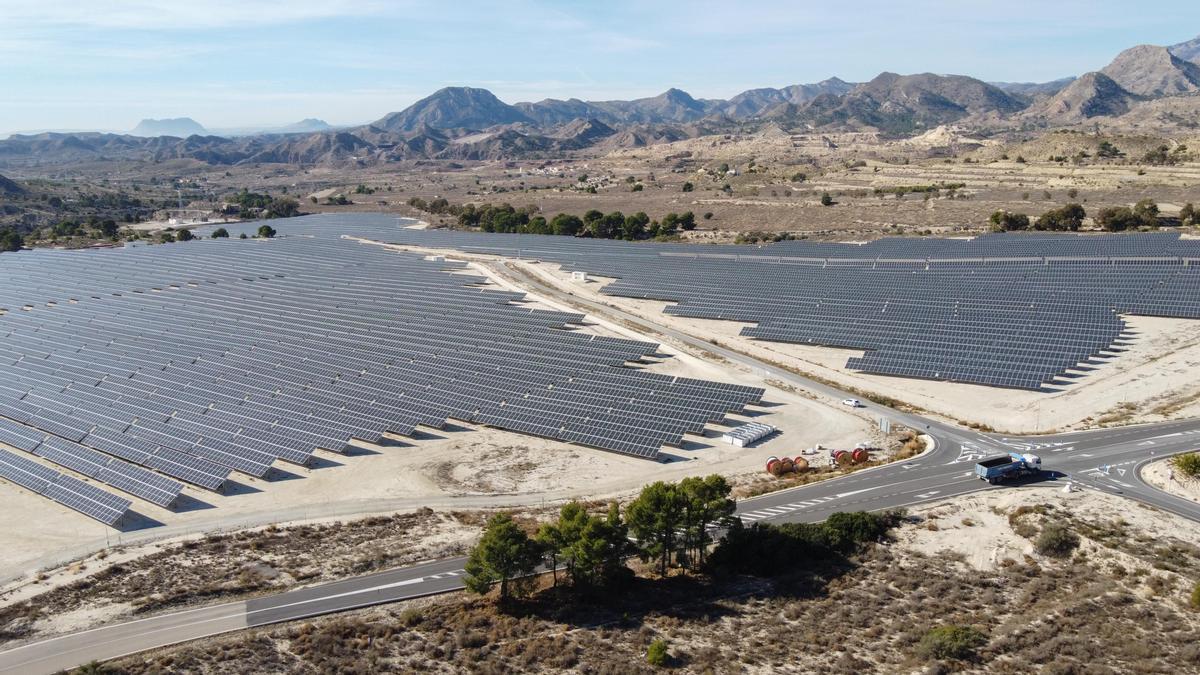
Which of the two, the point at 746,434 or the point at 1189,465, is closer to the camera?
the point at 1189,465

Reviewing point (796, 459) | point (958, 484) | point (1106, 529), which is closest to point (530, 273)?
point (796, 459)

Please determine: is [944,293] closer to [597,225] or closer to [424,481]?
[424,481]

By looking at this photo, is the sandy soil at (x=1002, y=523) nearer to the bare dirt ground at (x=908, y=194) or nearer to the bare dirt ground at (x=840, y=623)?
the bare dirt ground at (x=840, y=623)

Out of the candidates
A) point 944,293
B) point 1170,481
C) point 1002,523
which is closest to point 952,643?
point 1002,523

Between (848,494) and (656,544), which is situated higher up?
(656,544)

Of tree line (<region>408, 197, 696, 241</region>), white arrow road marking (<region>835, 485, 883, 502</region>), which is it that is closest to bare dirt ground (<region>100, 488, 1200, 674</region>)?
white arrow road marking (<region>835, 485, 883, 502</region>)

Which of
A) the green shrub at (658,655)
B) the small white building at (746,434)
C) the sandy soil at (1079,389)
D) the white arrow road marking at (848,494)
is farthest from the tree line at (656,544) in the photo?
the sandy soil at (1079,389)
